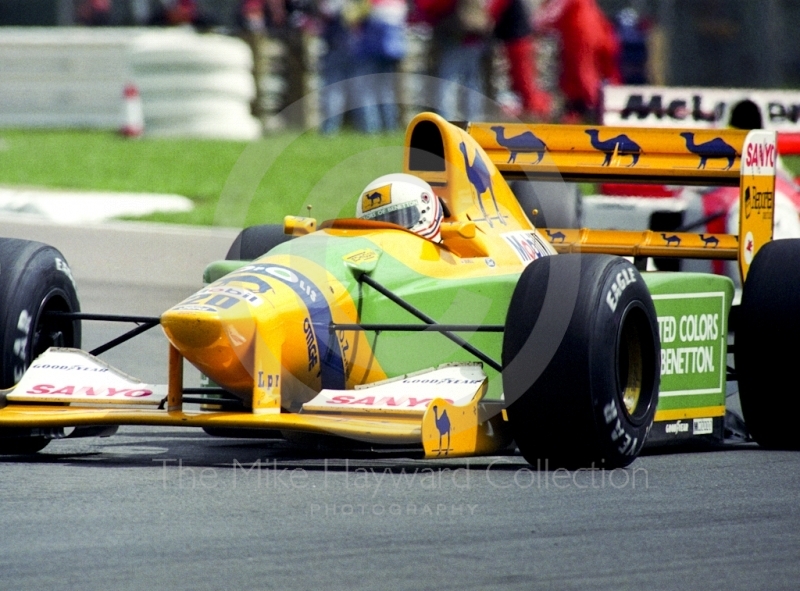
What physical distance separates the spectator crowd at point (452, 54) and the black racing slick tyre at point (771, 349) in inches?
488

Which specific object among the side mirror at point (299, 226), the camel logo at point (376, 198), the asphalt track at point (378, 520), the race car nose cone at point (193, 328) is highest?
the camel logo at point (376, 198)

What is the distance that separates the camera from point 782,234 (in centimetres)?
1144

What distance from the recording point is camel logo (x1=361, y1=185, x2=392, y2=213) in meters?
7.17

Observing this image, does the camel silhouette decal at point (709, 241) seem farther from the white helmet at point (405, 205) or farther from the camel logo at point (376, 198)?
the camel logo at point (376, 198)

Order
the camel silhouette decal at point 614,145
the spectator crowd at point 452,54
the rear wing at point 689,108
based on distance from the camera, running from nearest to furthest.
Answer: the camel silhouette decal at point 614,145
the rear wing at point 689,108
the spectator crowd at point 452,54

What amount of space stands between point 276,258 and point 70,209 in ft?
26.5

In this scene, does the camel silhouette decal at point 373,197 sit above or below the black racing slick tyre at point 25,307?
above

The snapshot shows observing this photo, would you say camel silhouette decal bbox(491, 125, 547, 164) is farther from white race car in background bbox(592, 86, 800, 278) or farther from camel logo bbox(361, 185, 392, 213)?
white race car in background bbox(592, 86, 800, 278)

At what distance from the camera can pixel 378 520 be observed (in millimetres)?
5359

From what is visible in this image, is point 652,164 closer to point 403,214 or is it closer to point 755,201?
point 755,201

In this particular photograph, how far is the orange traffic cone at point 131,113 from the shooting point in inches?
794

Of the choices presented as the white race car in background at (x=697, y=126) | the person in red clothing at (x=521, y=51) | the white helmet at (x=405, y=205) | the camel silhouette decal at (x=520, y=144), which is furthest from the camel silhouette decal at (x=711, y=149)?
the person in red clothing at (x=521, y=51)

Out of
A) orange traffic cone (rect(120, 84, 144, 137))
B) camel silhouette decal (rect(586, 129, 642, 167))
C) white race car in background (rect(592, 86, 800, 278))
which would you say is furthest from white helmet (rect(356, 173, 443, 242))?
orange traffic cone (rect(120, 84, 144, 137))

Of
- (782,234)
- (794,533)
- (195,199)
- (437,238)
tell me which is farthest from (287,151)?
(794,533)
